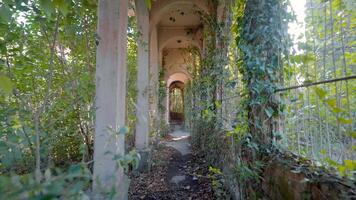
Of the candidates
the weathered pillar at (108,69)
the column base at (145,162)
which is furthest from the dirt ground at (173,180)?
the weathered pillar at (108,69)

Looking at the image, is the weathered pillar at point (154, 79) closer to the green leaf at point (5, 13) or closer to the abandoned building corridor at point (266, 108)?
the abandoned building corridor at point (266, 108)

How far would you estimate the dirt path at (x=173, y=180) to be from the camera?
3207 mm

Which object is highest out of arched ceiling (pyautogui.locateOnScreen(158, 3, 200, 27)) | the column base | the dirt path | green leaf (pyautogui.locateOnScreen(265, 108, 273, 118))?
arched ceiling (pyautogui.locateOnScreen(158, 3, 200, 27))

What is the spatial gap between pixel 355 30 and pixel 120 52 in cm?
185

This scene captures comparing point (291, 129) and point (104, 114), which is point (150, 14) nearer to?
point (104, 114)

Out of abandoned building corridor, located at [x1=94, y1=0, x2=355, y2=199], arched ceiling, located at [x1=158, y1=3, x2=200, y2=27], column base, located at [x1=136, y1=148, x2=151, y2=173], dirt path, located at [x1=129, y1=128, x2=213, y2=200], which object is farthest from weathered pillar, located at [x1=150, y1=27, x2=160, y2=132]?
abandoned building corridor, located at [x1=94, y1=0, x2=355, y2=199]

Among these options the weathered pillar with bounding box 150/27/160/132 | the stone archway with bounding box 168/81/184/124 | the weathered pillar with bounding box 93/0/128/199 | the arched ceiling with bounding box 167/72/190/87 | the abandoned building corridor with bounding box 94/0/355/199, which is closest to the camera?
the abandoned building corridor with bounding box 94/0/355/199

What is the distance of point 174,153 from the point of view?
579 cm

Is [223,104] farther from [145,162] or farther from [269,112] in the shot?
[145,162]

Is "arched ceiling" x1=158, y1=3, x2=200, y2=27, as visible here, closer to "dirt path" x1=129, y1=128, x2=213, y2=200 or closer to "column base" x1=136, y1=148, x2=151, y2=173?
"column base" x1=136, y1=148, x2=151, y2=173

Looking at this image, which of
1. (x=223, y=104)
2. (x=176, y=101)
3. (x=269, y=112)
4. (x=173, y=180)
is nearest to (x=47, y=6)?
(x=269, y=112)

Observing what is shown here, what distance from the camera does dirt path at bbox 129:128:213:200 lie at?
3.21m

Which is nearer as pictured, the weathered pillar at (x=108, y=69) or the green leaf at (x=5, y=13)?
the green leaf at (x=5, y=13)

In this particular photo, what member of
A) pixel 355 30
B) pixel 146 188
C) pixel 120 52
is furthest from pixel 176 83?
pixel 355 30
